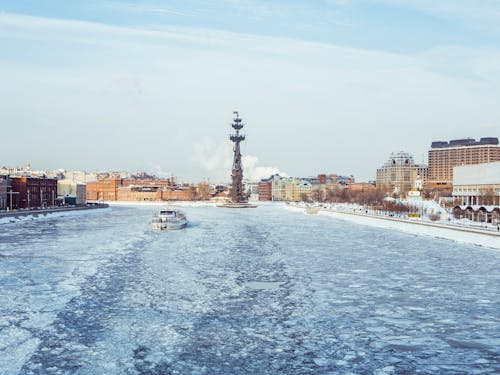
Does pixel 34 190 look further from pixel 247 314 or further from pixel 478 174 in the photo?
pixel 247 314

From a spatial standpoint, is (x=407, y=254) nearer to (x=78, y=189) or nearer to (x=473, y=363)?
(x=473, y=363)

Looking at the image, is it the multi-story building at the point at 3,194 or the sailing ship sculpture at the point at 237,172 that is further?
the sailing ship sculpture at the point at 237,172

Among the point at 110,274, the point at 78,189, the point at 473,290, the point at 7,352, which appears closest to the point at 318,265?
the point at 473,290

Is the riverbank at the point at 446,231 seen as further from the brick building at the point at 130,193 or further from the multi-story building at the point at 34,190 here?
the brick building at the point at 130,193

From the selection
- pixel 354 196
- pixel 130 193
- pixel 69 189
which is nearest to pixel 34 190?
pixel 69 189

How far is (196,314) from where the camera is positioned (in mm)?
14375

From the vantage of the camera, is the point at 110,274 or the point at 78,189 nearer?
the point at 110,274

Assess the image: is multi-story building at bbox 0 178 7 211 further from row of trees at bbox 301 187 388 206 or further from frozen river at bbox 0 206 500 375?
row of trees at bbox 301 187 388 206

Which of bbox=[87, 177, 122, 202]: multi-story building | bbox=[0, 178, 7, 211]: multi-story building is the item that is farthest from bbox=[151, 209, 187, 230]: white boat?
bbox=[87, 177, 122, 202]: multi-story building

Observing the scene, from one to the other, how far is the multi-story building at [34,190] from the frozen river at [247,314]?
192 ft

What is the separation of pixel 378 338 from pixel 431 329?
159cm

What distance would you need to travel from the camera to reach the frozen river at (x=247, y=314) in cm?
1070

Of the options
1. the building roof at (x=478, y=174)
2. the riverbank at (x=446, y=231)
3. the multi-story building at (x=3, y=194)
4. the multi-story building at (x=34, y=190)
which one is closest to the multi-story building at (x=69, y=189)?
the multi-story building at (x=34, y=190)

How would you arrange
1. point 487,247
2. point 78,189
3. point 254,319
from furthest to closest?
1. point 78,189
2. point 487,247
3. point 254,319
